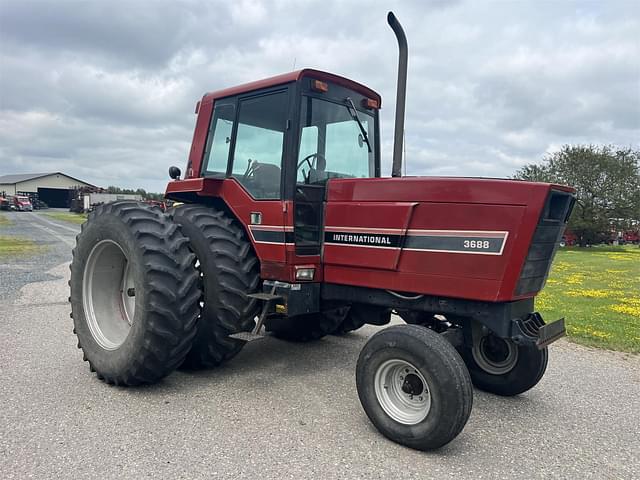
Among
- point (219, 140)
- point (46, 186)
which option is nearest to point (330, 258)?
point (219, 140)

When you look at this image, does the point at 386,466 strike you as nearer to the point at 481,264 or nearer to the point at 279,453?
the point at 279,453

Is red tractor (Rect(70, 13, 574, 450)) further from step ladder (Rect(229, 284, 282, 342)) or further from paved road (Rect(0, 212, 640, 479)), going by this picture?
paved road (Rect(0, 212, 640, 479))

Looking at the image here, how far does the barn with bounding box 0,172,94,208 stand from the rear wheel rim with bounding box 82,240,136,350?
71.5 meters

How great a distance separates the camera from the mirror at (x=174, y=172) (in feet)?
17.6

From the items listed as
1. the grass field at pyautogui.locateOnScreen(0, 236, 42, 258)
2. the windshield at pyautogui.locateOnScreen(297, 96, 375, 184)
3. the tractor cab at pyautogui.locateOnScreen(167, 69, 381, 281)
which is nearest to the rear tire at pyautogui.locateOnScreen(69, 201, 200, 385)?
the tractor cab at pyautogui.locateOnScreen(167, 69, 381, 281)

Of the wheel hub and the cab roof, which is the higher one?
the cab roof

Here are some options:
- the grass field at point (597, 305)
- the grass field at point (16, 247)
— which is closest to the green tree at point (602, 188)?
the grass field at point (597, 305)

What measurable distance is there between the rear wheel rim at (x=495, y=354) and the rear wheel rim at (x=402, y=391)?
3.79 feet

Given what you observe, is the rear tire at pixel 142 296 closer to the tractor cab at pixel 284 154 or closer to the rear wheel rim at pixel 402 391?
the tractor cab at pixel 284 154

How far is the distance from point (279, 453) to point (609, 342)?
17.2 ft

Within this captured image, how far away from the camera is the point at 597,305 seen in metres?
9.14

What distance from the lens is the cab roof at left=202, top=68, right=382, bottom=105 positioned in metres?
4.22

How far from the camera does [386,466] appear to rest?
3.07m

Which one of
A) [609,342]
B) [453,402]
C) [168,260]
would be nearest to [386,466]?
[453,402]
